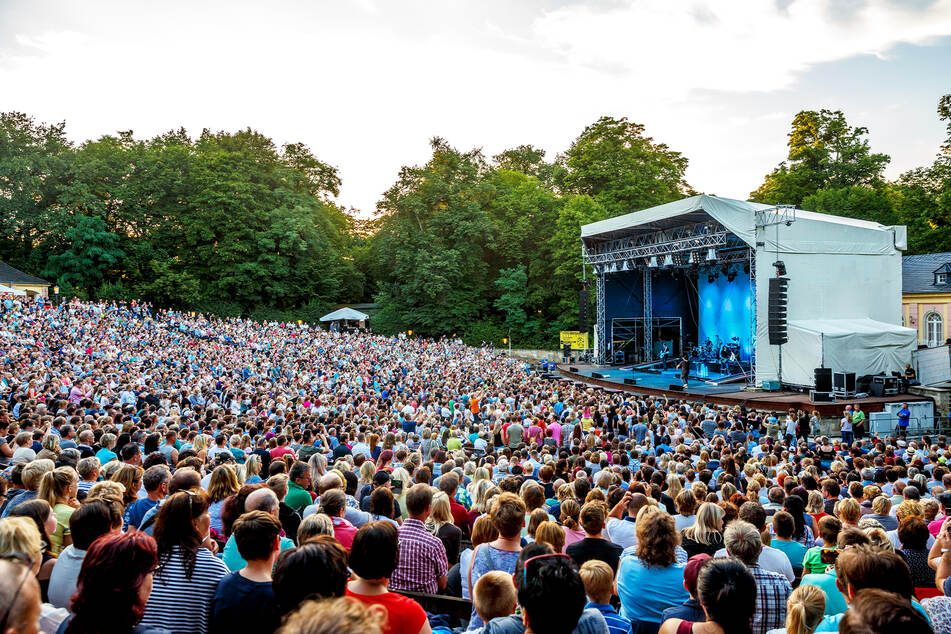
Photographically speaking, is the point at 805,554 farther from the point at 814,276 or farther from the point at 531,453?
the point at 814,276

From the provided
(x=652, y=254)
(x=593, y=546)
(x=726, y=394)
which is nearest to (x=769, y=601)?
(x=593, y=546)

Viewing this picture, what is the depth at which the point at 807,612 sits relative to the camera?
2443 mm

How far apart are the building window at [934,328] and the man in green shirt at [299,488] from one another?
3226 cm

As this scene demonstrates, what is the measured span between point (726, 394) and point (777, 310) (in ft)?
9.56

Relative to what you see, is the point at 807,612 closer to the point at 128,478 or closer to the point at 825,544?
the point at 825,544

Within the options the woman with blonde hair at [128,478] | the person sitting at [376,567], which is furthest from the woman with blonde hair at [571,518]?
the woman with blonde hair at [128,478]

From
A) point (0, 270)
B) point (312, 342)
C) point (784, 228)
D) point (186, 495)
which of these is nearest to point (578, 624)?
point (186, 495)

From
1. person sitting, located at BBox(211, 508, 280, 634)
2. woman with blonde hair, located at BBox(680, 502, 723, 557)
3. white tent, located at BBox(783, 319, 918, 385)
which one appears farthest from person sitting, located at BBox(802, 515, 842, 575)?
white tent, located at BBox(783, 319, 918, 385)

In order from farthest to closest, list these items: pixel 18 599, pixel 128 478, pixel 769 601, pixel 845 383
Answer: pixel 845 383 → pixel 128 478 → pixel 769 601 → pixel 18 599

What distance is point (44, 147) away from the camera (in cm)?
3553

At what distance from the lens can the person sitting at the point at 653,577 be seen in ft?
10.5

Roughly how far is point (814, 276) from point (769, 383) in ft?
13.9

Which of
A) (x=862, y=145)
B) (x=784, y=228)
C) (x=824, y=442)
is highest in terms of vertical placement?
(x=862, y=145)

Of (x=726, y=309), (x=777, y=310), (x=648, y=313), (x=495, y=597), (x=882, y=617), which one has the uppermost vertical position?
(x=726, y=309)
